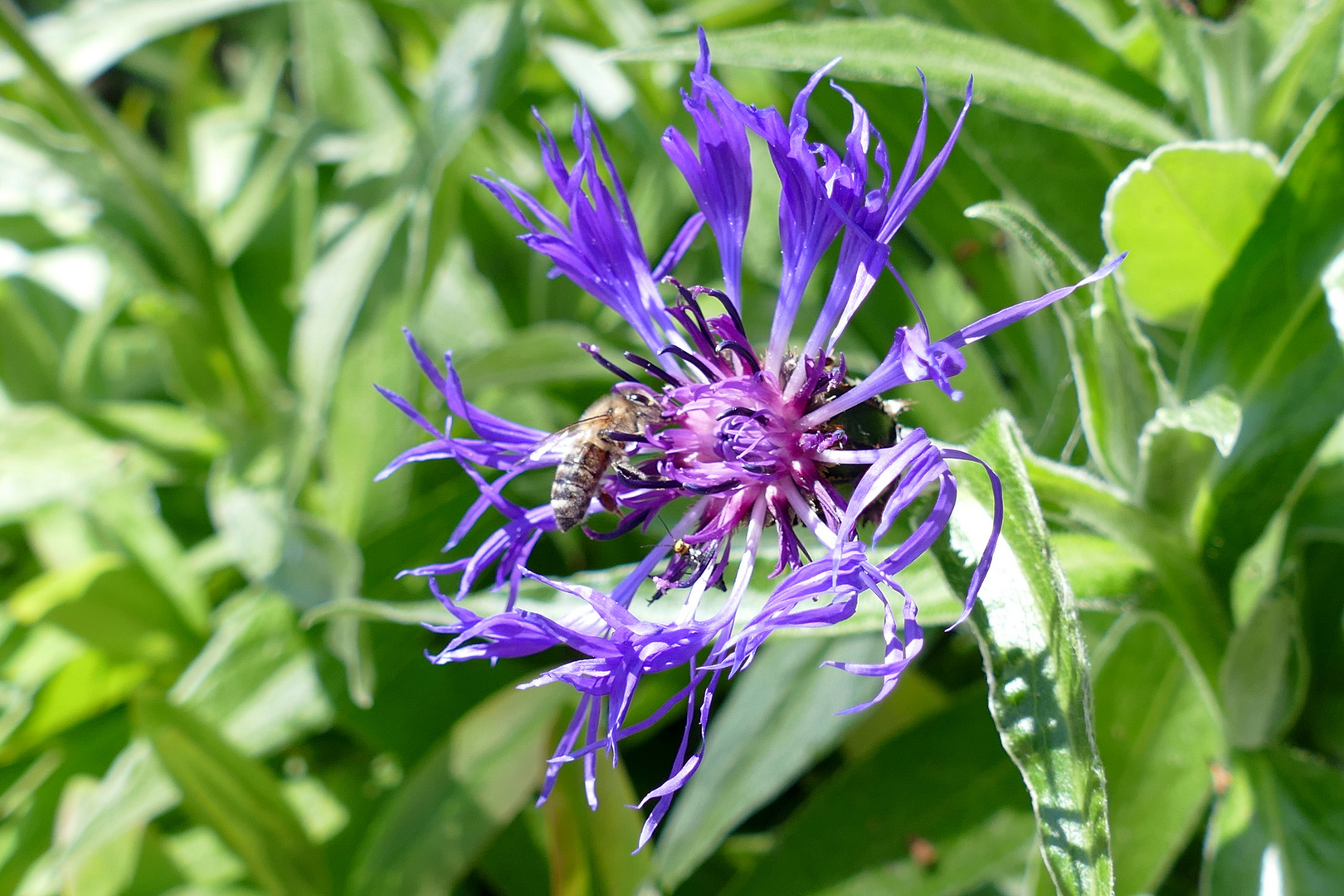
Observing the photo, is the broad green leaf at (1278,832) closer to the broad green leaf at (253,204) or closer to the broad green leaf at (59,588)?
the broad green leaf at (59,588)

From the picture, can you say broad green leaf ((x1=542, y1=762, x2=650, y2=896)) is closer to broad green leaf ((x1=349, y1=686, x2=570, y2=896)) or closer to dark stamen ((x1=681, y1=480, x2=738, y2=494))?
broad green leaf ((x1=349, y1=686, x2=570, y2=896))

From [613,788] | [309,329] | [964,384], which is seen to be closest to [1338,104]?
[964,384]

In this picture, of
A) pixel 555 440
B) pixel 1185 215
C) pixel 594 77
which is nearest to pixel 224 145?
pixel 594 77

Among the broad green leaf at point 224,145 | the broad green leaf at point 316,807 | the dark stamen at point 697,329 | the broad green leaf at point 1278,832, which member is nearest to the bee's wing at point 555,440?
the dark stamen at point 697,329

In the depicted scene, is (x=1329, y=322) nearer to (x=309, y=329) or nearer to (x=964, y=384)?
(x=964, y=384)

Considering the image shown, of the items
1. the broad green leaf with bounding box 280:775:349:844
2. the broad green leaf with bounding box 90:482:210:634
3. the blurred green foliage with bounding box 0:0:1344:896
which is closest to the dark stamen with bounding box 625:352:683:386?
the blurred green foliage with bounding box 0:0:1344:896

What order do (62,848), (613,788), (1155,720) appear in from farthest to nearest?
(62,848) < (613,788) < (1155,720)

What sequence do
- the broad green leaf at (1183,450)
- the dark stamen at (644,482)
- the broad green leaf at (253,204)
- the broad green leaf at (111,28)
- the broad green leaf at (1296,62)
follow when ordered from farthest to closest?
the broad green leaf at (253,204) < the broad green leaf at (111,28) < the broad green leaf at (1296,62) < the dark stamen at (644,482) < the broad green leaf at (1183,450)

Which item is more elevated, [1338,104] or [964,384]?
[1338,104]
